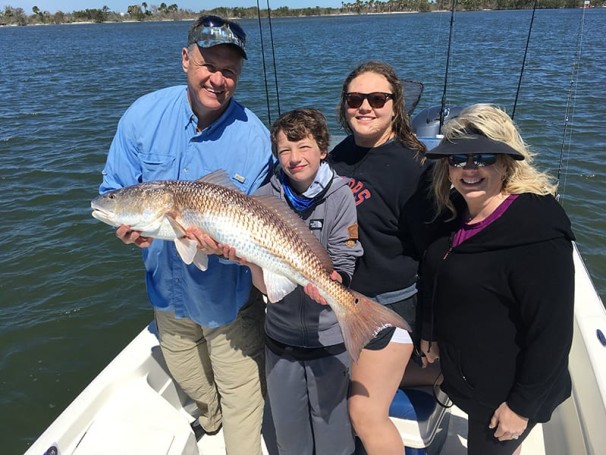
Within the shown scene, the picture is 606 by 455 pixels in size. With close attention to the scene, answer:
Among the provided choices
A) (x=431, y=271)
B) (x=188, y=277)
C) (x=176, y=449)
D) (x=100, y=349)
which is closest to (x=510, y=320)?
(x=431, y=271)

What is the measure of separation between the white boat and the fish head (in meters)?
1.36

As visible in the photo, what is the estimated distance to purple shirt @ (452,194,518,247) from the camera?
242cm

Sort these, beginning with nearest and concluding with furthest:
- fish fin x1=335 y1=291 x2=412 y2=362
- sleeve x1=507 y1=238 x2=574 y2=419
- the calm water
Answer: sleeve x1=507 y1=238 x2=574 y2=419, fish fin x1=335 y1=291 x2=412 y2=362, the calm water

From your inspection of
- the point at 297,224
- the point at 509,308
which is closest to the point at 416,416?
the point at 509,308

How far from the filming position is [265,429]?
4.11 metres

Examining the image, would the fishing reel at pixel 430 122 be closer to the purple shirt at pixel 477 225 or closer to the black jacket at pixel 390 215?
the black jacket at pixel 390 215

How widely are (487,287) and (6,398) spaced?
5929 millimetres

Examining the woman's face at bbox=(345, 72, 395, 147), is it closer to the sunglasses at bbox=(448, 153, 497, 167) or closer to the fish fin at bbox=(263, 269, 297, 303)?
the sunglasses at bbox=(448, 153, 497, 167)

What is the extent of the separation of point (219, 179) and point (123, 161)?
79 centimetres

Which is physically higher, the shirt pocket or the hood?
the shirt pocket

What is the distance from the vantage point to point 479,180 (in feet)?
7.94

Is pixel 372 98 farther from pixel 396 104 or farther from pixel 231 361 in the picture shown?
pixel 231 361

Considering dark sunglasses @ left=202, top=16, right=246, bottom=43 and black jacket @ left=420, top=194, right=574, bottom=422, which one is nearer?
black jacket @ left=420, top=194, right=574, bottom=422

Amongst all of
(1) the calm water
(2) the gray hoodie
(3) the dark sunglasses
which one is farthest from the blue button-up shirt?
(1) the calm water
